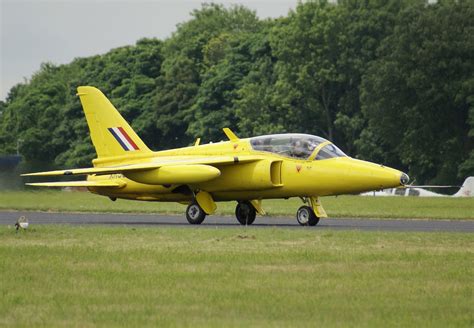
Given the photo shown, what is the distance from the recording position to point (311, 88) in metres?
81.2

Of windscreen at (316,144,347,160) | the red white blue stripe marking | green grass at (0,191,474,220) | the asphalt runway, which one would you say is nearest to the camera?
the asphalt runway

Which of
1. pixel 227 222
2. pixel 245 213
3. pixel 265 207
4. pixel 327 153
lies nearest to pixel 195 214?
pixel 245 213

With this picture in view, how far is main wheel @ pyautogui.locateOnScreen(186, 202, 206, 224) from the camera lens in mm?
28719

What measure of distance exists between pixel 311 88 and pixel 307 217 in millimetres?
53858

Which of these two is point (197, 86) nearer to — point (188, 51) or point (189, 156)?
point (188, 51)

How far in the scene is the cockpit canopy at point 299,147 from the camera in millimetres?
27688

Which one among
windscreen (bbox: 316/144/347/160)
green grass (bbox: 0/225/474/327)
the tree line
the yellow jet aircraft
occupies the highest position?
the tree line

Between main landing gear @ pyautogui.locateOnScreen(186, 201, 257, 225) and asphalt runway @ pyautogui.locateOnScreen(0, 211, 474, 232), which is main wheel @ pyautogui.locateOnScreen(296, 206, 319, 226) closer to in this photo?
asphalt runway @ pyautogui.locateOnScreen(0, 211, 474, 232)

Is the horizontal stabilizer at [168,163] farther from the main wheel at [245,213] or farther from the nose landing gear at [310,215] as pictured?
the nose landing gear at [310,215]

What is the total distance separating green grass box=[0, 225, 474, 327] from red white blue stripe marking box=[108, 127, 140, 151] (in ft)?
27.6

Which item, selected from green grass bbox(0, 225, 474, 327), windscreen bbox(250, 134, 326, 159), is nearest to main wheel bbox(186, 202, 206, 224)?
windscreen bbox(250, 134, 326, 159)

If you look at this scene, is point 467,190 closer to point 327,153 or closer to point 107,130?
point 107,130

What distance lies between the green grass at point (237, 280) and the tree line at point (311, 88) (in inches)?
1858

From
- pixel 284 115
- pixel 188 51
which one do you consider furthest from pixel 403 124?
pixel 188 51
